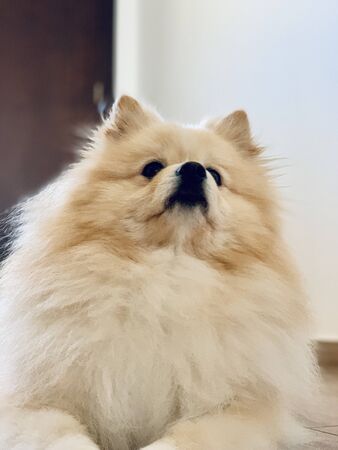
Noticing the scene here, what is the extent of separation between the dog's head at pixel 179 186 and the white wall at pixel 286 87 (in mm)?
1201

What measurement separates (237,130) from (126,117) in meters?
0.37

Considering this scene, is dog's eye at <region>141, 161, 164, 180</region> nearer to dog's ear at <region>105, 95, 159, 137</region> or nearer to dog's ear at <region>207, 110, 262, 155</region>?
dog's ear at <region>105, 95, 159, 137</region>

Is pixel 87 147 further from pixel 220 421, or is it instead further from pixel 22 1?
pixel 22 1

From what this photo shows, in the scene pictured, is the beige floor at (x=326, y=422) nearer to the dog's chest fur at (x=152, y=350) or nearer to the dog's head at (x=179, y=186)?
the dog's chest fur at (x=152, y=350)

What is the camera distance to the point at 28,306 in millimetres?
1638

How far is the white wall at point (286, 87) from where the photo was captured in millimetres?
3320

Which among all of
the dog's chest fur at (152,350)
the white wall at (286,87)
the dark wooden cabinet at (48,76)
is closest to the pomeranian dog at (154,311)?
the dog's chest fur at (152,350)

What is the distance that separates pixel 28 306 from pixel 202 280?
1.52 ft

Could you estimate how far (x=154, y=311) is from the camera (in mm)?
1583

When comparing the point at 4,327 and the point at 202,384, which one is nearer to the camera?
the point at 202,384

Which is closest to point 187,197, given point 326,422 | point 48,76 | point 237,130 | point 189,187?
point 189,187

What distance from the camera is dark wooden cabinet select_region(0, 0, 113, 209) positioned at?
4348 mm

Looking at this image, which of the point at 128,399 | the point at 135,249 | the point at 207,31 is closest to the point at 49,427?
the point at 128,399

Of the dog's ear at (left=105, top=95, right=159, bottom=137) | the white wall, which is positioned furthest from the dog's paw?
the white wall
